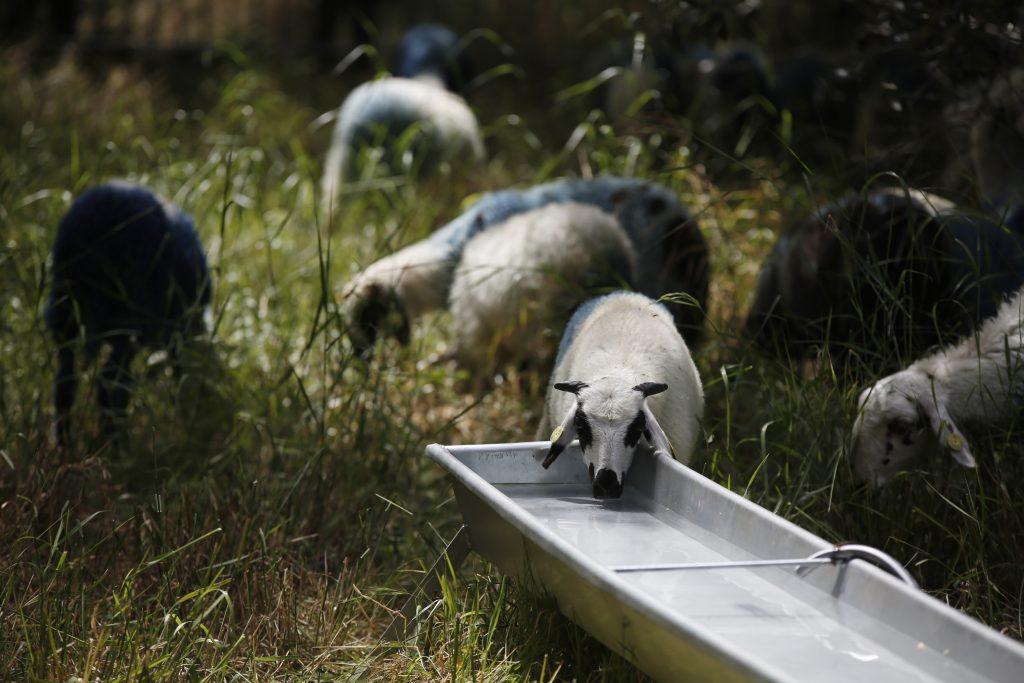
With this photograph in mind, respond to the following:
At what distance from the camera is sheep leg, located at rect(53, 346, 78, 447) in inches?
173

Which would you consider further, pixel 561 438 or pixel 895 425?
pixel 895 425

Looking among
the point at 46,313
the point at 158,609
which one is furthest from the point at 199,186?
the point at 158,609

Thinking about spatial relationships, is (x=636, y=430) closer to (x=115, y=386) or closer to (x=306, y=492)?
(x=306, y=492)

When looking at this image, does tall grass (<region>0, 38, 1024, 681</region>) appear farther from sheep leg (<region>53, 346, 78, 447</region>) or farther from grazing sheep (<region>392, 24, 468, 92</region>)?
grazing sheep (<region>392, 24, 468, 92</region>)

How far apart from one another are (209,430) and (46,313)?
751mm

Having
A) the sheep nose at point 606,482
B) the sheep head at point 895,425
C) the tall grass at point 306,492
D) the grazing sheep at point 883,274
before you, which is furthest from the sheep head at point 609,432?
the grazing sheep at point 883,274

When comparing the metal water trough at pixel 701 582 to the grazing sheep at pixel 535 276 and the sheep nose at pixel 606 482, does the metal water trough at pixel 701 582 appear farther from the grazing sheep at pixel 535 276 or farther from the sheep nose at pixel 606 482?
the grazing sheep at pixel 535 276

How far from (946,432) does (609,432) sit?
3.27 ft

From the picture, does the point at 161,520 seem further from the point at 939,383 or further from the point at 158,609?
the point at 939,383

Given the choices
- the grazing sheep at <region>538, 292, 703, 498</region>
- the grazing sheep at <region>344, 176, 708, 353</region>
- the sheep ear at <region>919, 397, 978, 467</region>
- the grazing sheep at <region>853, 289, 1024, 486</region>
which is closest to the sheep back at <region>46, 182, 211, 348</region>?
the grazing sheep at <region>344, 176, 708, 353</region>

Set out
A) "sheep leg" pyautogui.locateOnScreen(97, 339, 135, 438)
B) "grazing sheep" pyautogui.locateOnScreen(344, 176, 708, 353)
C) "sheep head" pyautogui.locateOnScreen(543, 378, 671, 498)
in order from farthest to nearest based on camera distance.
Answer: "grazing sheep" pyautogui.locateOnScreen(344, 176, 708, 353)
"sheep leg" pyautogui.locateOnScreen(97, 339, 135, 438)
"sheep head" pyautogui.locateOnScreen(543, 378, 671, 498)

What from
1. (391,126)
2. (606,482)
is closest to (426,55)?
(391,126)

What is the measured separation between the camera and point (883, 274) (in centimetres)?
427

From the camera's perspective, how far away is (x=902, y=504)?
3756mm
